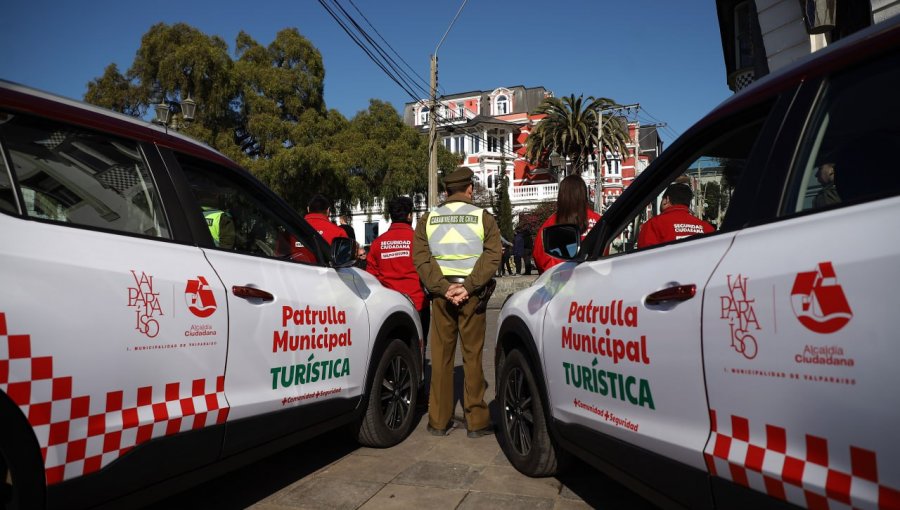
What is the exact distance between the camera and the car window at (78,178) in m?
2.19

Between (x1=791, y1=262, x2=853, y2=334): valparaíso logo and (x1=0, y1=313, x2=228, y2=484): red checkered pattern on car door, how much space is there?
219 cm

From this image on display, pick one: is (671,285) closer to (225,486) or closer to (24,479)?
(24,479)

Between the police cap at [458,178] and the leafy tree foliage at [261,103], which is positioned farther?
the leafy tree foliage at [261,103]

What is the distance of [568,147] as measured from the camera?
4934cm

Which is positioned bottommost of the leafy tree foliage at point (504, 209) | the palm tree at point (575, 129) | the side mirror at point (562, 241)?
the side mirror at point (562, 241)

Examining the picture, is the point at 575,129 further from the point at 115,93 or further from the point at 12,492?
the point at 12,492

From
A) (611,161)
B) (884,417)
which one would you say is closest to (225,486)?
(884,417)

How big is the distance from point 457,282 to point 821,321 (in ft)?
10.1

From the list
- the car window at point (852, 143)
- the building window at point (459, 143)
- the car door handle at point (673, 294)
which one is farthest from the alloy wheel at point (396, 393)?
the building window at point (459, 143)

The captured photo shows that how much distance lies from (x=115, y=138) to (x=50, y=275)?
795 mm

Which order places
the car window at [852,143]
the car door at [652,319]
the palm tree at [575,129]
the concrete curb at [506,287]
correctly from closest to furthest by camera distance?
the car window at [852,143], the car door at [652,319], the concrete curb at [506,287], the palm tree at [575,129]

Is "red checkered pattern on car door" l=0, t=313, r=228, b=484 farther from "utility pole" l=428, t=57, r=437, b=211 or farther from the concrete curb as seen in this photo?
"utility pole" l=428, t=57, r=437, b=211

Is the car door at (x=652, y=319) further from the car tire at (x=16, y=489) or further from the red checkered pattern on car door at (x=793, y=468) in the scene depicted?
the car tire at (x=16, y=489)

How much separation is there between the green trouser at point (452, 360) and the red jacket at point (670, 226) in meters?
1.78
